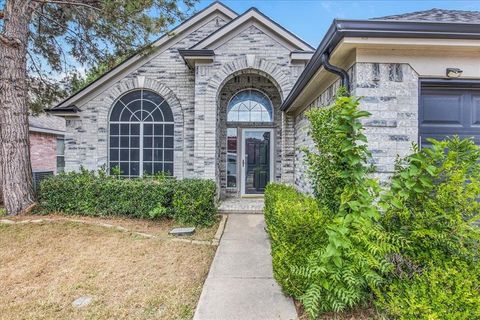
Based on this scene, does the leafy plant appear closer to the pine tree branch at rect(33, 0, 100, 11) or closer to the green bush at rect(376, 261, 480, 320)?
the green bush at rect(376, 261, 480, 320)

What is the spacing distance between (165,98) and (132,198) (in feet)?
13.1

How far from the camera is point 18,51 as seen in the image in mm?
6832

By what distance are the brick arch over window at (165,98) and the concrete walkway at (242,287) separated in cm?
465

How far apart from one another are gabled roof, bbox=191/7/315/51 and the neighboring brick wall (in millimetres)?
11761

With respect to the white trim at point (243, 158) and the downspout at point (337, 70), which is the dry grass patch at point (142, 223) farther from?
the downspout at point (337, 70)

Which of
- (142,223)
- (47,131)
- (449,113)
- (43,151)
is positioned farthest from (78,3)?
(43,151)

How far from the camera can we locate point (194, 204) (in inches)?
242

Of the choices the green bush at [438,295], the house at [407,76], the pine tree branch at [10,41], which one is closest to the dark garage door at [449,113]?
the house at [407,76]

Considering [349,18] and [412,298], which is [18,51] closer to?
[349,18]

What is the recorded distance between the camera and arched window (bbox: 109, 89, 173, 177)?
30.0 ft

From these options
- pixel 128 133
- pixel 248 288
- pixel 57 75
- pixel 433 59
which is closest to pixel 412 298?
pixel 248 288

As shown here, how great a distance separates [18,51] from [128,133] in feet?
11.6

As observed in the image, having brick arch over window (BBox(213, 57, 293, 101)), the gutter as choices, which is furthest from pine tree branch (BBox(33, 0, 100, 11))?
the gutter

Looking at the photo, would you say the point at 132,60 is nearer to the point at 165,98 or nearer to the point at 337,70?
the point at 165,98
